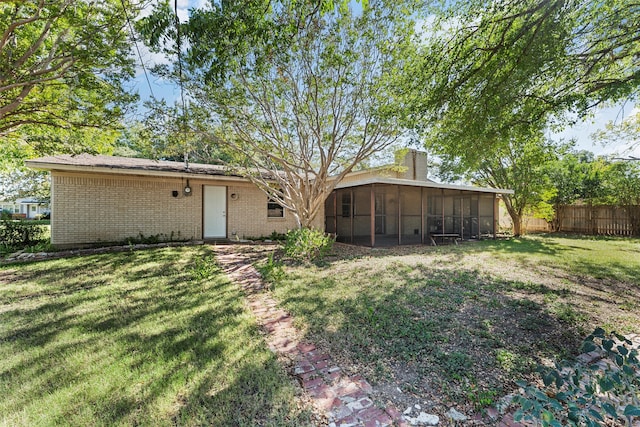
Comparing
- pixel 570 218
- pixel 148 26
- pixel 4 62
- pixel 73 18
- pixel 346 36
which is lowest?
pixel 570 218

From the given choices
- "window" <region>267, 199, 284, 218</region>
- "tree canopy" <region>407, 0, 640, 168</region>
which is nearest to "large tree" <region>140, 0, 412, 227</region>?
"tree canopy" <region>407, 0, 640, 168</region>

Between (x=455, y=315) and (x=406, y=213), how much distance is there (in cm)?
1071

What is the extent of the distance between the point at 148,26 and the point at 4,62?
4937 millimetres

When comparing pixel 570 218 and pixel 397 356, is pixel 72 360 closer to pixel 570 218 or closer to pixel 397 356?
pixel 397 356

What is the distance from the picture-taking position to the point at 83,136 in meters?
9.02

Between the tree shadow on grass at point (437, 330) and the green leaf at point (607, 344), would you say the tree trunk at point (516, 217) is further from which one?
the green leaf at point (607, 344)

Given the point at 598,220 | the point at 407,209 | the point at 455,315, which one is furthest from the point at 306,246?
the point at 598,220

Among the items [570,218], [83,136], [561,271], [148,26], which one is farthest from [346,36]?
[570,218]

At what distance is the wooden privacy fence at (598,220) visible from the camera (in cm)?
1442

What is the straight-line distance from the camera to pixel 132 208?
954cm

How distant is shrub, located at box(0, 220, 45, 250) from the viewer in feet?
28.5

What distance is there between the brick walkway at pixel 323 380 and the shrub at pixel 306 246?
10.1 feet

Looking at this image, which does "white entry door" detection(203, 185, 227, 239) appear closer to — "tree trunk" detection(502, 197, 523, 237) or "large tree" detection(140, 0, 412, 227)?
"large tree" detection(140, 0, 412, 227)

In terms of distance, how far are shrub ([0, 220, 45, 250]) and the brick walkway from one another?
9434mm
